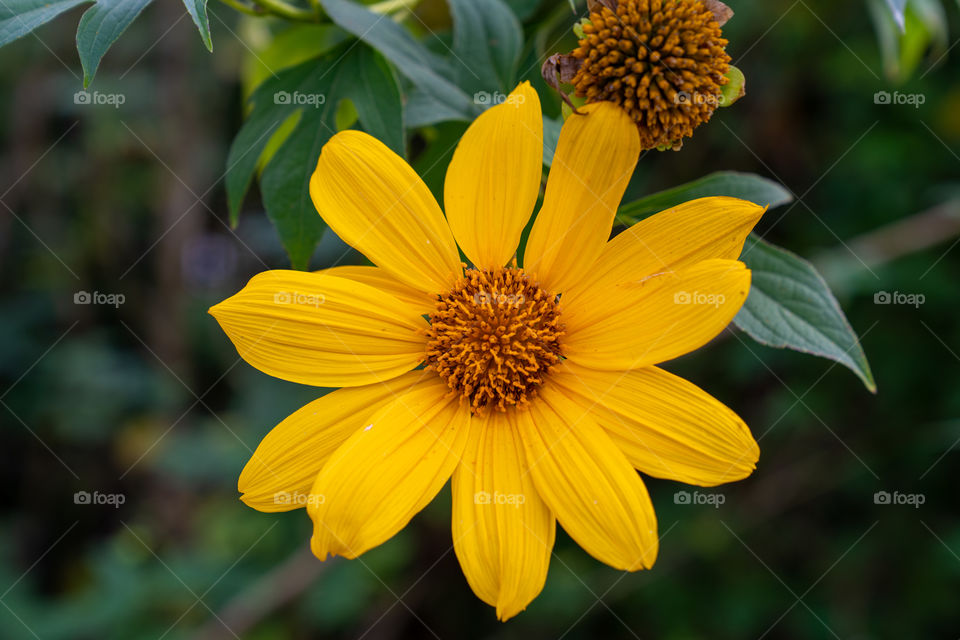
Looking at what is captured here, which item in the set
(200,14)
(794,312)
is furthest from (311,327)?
(794,312)

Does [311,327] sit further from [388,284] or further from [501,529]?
[501,529]

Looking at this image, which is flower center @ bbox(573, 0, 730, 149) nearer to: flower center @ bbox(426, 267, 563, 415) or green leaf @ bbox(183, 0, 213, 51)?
flower center @ bbox(426, 267, 563, 415)

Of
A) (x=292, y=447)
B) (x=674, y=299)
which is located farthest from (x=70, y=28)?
(x=674, y=299)

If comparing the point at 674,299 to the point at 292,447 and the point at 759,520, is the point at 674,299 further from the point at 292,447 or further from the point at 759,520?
the point at 759,520

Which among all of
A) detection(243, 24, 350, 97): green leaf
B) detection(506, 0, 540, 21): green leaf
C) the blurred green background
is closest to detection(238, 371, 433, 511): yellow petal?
detection(243, 24, 350, 97): green leaf

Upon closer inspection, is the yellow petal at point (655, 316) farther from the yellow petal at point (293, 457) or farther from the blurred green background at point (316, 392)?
the blurred green background at point (316, 392)

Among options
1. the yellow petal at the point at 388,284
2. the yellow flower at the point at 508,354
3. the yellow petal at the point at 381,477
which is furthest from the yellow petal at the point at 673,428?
the yellow petal at the point at 388,284
